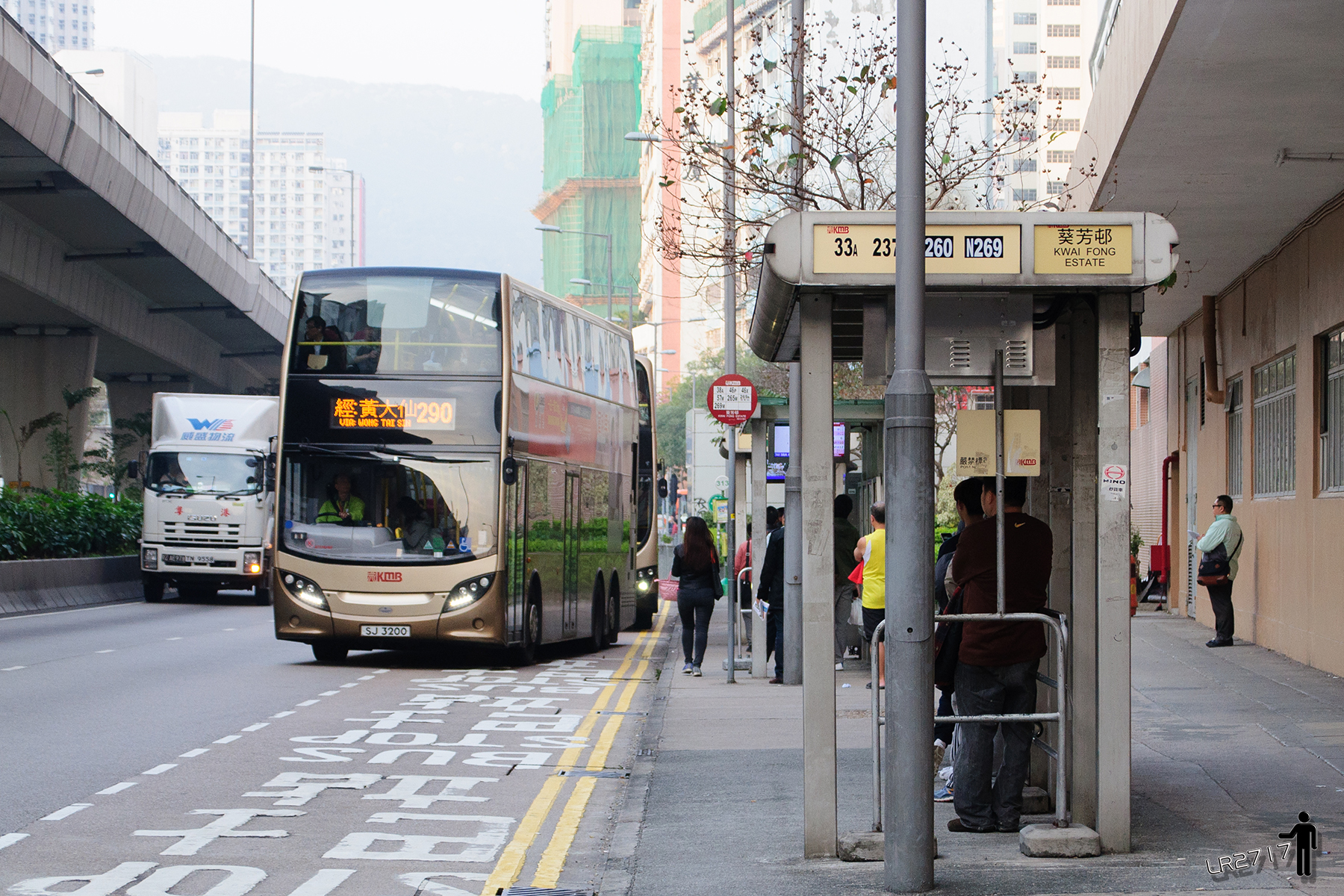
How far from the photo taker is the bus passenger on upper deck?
17.1m

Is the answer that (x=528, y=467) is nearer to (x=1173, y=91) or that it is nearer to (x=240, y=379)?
(x=1173, y=91)

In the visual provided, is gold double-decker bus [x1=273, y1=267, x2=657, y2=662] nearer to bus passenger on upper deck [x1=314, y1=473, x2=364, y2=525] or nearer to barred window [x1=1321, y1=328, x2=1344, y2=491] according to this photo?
bus passenger on upper deck [x1=314, y1=473, x2=364, y2=525]

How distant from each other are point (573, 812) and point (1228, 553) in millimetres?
12294

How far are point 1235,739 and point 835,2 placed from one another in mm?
68136

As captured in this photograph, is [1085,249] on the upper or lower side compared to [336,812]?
upper

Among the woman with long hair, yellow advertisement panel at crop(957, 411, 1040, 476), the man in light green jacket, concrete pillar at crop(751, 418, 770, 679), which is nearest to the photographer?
yellow advertisement panel at crop(957, 411, 1040, 476)

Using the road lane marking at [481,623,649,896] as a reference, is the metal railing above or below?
above

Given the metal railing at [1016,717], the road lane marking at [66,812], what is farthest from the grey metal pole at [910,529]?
the road lane marking at [66,812]

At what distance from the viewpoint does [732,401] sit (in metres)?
15.7

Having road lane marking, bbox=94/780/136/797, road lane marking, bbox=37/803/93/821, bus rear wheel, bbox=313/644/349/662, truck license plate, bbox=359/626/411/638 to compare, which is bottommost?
bus rear wheel, bbox=313/644/349/662

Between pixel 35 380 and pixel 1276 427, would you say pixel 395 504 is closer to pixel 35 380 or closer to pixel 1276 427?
pixel 1276 427

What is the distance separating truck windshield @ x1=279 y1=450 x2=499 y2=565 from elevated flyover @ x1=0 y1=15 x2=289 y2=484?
29.8 feet

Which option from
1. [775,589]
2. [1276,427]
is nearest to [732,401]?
[775,589]

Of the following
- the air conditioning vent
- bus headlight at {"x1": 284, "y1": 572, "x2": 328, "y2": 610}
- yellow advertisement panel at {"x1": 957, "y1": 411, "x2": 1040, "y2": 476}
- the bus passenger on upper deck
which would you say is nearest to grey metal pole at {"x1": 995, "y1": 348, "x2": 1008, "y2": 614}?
yellow advertisement panel at {"x1": 957, "y1": 411, "x2": 1040, "y2": 476}
